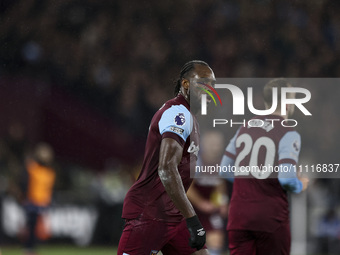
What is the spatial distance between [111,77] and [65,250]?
17.5 ft

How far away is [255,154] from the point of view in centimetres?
506

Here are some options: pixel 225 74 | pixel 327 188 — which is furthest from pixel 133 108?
pixel 327 188

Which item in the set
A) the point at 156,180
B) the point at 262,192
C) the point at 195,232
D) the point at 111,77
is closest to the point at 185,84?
the point at 156,180

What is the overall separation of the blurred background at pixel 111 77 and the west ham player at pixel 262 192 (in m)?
6.75

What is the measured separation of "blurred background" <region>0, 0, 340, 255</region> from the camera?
41.7 ft

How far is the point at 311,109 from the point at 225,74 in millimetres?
2504

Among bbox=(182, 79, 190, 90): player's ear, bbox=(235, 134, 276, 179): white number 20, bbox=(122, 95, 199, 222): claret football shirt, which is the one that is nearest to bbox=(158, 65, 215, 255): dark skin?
bbox=(122, 95, 199, 222): claret football shirt

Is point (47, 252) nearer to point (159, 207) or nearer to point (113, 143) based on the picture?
point (113, 143)

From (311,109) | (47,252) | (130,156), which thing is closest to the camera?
(47,252)

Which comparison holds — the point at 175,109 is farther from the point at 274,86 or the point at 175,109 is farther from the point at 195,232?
the point at 274,86

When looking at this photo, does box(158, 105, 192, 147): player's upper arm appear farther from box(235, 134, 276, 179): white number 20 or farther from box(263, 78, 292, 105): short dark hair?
box(263, 78, 292, 105): short dark hair

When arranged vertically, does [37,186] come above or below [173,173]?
above

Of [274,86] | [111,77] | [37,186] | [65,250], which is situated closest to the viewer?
[274,86]

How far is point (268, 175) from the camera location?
500cm
